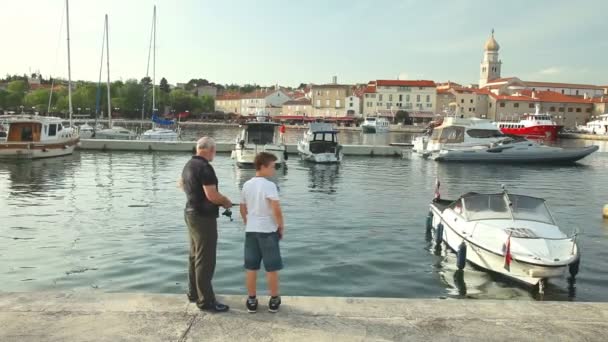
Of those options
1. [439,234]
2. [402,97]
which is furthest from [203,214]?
[402,97]

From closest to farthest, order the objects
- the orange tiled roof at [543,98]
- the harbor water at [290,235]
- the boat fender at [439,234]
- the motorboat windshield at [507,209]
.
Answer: the harbor water at [290,235] < the motorboat windshield at [507,209] < the boat fender at [439,234] < the orange tiled roof at [543,98]

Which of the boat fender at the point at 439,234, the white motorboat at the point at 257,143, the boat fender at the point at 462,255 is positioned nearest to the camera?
the boat fender at the point at 462,255

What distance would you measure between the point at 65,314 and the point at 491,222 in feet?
31.2

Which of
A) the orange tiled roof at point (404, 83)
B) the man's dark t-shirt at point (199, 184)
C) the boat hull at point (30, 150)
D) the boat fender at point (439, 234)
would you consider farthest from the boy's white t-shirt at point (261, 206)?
the orange tiled roof at point (404, 83)

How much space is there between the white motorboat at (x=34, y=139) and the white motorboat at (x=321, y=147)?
59.9 feet

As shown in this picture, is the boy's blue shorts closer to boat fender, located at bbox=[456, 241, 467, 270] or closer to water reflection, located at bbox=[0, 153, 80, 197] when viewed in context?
boat fender, located at bbox=[456, 241, 467, 270]

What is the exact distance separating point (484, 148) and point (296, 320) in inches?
1679

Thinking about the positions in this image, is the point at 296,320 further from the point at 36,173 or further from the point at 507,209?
the point at 36,173

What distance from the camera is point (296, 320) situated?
620 cm

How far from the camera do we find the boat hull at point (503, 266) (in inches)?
420

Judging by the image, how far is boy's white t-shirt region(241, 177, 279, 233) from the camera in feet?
22.1

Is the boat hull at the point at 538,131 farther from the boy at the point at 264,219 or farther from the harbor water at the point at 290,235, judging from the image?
the boy at the point at 264,219

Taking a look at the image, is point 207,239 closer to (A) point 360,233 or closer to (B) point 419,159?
(A) point 360,233

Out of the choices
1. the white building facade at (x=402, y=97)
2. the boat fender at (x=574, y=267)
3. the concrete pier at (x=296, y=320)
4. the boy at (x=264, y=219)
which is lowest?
the boat fender at (x=574, y=267)
